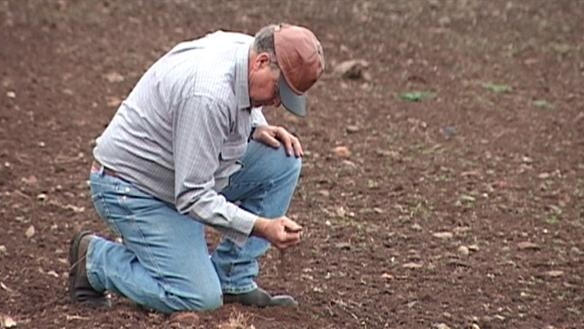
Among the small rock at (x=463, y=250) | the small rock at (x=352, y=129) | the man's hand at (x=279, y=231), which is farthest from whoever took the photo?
the small rock at (x=352, y=129)

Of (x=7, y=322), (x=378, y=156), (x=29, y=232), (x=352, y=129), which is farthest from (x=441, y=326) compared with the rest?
(x=352, y=129)

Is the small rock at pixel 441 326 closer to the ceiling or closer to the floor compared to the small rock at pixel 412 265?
closer to the ceiling

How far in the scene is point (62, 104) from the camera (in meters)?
8.74

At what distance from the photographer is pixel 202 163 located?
4.60 m

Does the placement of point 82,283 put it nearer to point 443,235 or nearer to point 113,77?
point 443,235

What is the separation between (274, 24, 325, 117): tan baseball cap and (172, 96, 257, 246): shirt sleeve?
0.22 metres

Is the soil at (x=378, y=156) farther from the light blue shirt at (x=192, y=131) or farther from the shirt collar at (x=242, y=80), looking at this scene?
the shirt collar at (x=242, y=80)

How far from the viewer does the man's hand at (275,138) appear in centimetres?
517

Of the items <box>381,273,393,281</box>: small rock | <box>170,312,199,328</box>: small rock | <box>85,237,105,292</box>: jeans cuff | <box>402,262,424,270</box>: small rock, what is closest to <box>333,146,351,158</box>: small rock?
<box>402,262,424,270</box>: small rock

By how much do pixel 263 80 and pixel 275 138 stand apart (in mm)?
686

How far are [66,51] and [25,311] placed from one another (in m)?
5.35

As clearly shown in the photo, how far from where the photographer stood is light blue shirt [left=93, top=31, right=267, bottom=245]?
180 inches

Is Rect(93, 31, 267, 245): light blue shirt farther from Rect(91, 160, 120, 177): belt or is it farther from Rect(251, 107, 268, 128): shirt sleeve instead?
Rect(251, 107, 268, 128): shirt sleeve

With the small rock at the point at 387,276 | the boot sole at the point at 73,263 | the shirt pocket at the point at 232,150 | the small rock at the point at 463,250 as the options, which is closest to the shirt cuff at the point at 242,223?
the shirt pocket at the point at 232,150
